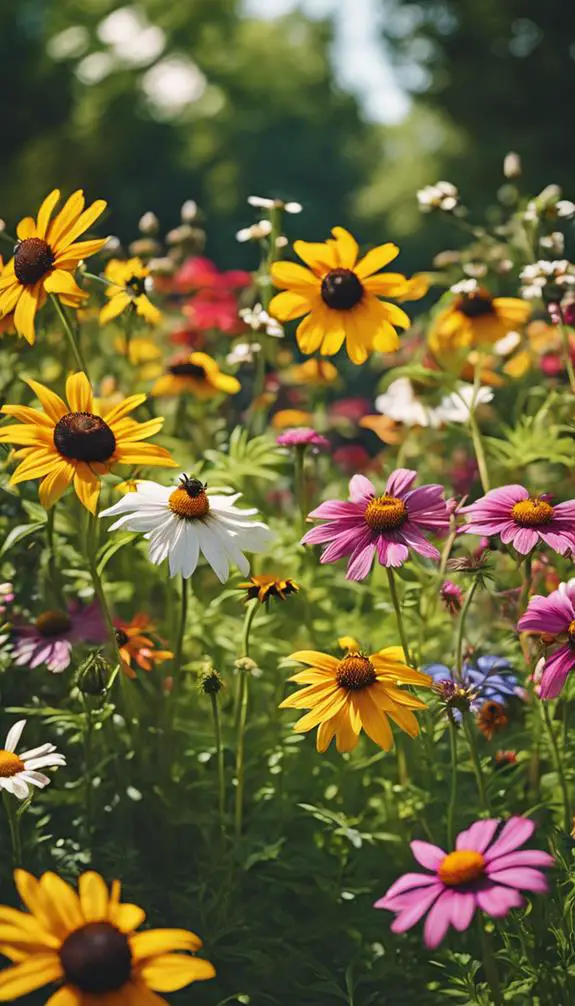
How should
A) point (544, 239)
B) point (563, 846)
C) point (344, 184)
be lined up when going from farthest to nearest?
point (344, 184)
point (544, 239)
point (563, 846)

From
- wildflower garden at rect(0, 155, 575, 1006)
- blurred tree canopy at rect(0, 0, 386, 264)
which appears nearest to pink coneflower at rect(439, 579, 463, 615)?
wildflower garden at rect(0, 155, 575, 1006)

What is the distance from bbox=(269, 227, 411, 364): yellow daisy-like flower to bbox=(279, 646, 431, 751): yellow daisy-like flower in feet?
1.52

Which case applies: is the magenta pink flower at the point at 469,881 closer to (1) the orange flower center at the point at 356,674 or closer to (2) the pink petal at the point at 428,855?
(2) the pink petal at the point at 428,855

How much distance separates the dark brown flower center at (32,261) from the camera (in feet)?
4.56

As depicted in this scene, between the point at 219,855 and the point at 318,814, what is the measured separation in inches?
7.4

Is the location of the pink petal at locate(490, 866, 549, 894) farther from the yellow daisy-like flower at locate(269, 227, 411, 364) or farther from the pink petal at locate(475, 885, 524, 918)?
the yellow daisy-like flower at locate(269, 227, 411, 364)

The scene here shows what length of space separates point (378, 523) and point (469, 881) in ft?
1.44

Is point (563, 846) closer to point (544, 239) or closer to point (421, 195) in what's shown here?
point (544, 239)

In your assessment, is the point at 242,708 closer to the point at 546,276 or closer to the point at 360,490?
the point at 360,490

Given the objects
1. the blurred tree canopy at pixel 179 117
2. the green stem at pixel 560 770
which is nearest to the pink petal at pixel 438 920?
the green stem at pixel 560 770

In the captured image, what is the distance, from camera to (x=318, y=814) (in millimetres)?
1385

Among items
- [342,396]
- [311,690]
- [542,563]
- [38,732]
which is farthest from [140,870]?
[342,396]

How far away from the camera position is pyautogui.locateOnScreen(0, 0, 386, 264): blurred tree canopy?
12.4 meters

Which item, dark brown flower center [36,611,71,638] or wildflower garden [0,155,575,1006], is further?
dark brown flower center [36,611,71,638]
